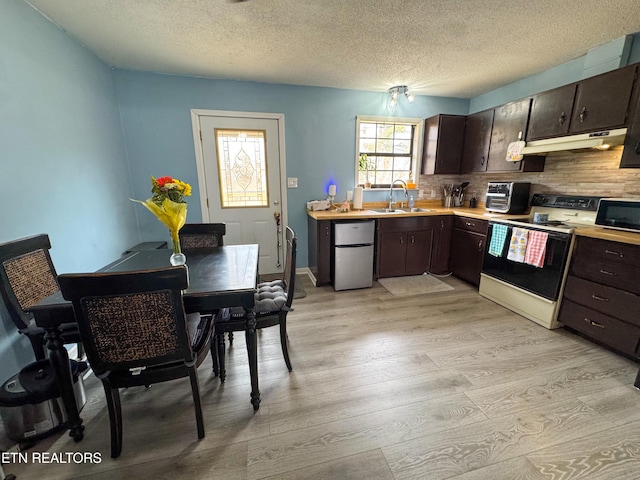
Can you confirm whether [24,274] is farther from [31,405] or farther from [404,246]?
[404,246]

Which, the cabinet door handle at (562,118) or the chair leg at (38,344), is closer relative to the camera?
the chair leg at (38,344)

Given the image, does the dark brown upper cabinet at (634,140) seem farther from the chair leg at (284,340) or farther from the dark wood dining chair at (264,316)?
the chair leg at (284,340)

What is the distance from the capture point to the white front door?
312 cm

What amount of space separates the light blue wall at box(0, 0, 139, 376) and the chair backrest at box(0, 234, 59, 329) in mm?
87

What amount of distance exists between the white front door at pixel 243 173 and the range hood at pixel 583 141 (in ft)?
9.05

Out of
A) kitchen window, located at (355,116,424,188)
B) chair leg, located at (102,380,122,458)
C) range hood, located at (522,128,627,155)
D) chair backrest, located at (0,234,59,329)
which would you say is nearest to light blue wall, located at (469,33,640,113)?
range hood, located at (522,128,627,155)

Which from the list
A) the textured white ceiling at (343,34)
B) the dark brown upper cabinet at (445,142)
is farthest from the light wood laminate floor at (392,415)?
the textured white ceiling at (343,34)

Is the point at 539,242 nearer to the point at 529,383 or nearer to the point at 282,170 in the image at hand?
the point at 529,383

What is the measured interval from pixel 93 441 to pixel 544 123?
4185 millimetres

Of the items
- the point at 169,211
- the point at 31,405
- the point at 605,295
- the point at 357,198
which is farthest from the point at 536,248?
the point at 31,405

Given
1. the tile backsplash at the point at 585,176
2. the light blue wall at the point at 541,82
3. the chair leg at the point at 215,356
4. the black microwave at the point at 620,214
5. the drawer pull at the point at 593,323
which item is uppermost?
the light blue wall at the point at 541,82

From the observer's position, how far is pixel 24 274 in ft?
4.87

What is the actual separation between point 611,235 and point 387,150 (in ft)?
8.33

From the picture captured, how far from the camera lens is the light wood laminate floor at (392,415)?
1200 mm
